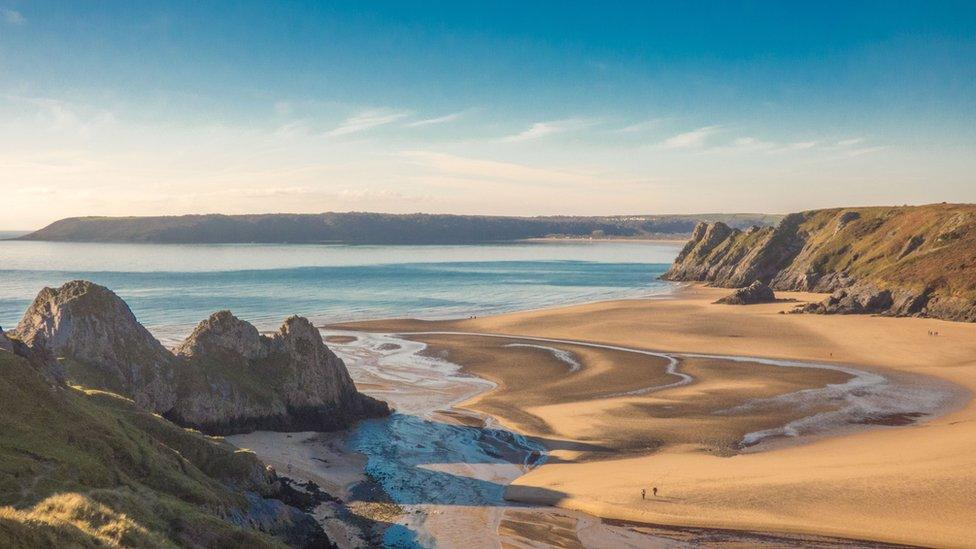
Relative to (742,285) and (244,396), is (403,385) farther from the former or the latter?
(742,285)

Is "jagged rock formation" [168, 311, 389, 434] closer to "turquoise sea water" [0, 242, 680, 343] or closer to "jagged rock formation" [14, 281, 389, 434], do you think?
"jagged rock formation" [14, 281, 389, 434]

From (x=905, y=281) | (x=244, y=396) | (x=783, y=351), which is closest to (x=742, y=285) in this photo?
(x=905, y=281)

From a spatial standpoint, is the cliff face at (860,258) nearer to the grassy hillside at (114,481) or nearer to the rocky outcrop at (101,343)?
the rocky outcrop at (101,343)

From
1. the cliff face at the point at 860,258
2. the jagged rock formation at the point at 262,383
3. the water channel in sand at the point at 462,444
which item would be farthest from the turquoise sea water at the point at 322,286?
the jagged rock formation at the point at 262,383

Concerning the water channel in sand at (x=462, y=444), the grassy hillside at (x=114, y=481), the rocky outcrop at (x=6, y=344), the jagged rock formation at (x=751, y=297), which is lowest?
the water channel in sand at (x=462, y=444)

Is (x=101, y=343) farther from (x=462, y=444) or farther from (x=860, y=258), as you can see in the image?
(x=860, y=258)

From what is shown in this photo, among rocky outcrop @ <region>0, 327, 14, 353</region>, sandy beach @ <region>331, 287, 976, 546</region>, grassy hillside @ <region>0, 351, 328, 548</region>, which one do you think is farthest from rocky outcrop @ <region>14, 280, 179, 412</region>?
sandy beach @ <region>331, 287, 976, 546</region>
